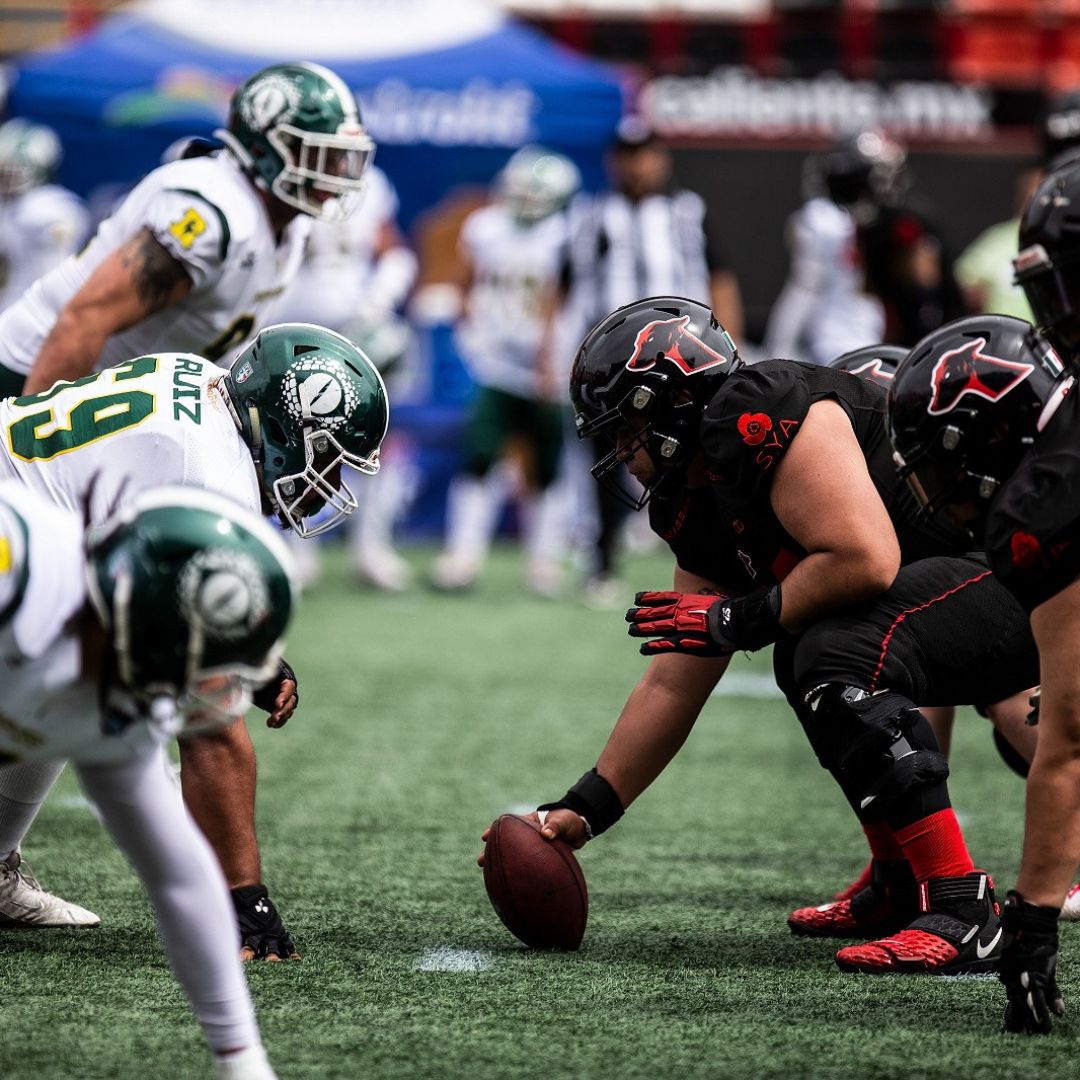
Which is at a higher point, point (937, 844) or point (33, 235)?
point (33, 235)

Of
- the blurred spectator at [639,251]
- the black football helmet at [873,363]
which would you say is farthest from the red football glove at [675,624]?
the blurred spectator at [639,251]

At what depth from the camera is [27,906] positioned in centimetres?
346

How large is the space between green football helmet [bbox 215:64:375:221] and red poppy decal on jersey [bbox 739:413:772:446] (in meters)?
1.72

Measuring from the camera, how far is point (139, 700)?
7.61ft

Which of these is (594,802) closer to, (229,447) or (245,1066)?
(229,447)

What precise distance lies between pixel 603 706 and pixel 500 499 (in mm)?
5774

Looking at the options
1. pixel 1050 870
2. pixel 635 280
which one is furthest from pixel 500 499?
pixel 1050 870

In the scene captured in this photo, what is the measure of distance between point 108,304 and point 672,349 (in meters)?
1.55

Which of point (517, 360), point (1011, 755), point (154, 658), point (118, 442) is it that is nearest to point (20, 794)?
point (118, 442)

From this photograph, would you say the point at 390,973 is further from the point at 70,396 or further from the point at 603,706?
the point at 603,706

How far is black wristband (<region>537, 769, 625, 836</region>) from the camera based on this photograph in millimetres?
3473

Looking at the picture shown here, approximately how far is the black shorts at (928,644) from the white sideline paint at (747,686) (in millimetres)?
3025

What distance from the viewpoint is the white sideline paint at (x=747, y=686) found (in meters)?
6.59

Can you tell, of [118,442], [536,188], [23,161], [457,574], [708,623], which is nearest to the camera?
[118,442]
